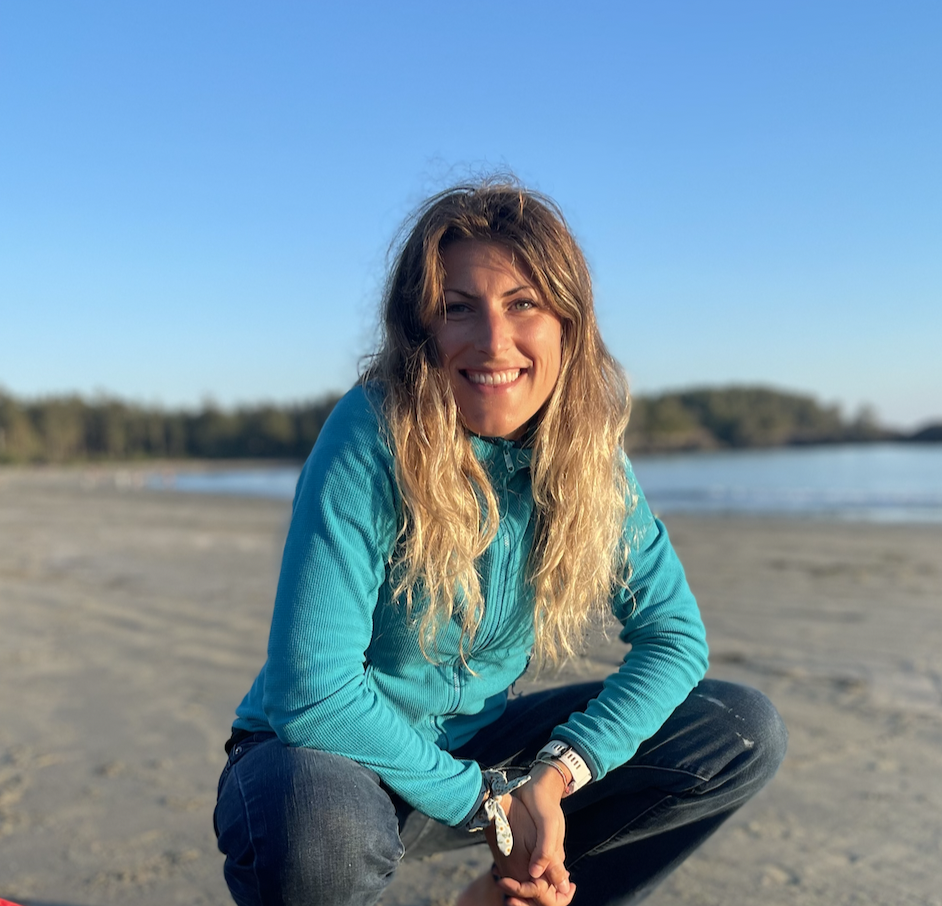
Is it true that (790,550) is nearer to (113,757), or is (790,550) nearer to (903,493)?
(113,757)

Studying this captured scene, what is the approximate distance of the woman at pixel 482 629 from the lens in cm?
143

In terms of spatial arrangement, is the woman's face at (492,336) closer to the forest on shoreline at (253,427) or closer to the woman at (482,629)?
the woman at (482,629)

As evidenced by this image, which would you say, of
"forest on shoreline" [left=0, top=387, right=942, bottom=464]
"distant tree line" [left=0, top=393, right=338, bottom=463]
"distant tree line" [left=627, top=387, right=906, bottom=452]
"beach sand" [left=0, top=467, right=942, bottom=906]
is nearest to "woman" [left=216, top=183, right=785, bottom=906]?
"beach sand" [left=0, top=467, right=942, bottom=906]

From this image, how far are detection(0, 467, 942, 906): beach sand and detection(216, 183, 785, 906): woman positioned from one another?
21.0 inches

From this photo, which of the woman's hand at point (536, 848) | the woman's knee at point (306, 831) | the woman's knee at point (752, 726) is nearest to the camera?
the woman's knee at point (306, 831)

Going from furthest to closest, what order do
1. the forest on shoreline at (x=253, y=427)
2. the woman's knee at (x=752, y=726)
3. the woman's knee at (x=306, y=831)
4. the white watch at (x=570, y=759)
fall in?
the forest on shoreline at (x=253, y=427) → the woman's knee at (x=752, y=726) → the white watch at (x=570, y=759) → the woman's knee at (x=306, y=831)

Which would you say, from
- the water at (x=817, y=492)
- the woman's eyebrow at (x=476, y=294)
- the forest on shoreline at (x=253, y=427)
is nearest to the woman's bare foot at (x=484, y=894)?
the woman's eyebrow at (x=476, y=294)

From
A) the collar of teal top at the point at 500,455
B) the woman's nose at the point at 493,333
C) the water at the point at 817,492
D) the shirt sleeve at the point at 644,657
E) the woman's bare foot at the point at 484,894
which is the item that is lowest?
the water at the point at 817,492

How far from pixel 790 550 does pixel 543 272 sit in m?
7.86

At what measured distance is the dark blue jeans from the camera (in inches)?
53.6

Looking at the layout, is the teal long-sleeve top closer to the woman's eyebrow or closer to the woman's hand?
the woman's hand

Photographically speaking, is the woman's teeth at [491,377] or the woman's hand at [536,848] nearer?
the woman's hand at [536,848]

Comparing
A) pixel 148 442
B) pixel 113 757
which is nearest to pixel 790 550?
pixel 113 757

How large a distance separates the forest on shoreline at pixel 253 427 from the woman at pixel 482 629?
67.1 metres
